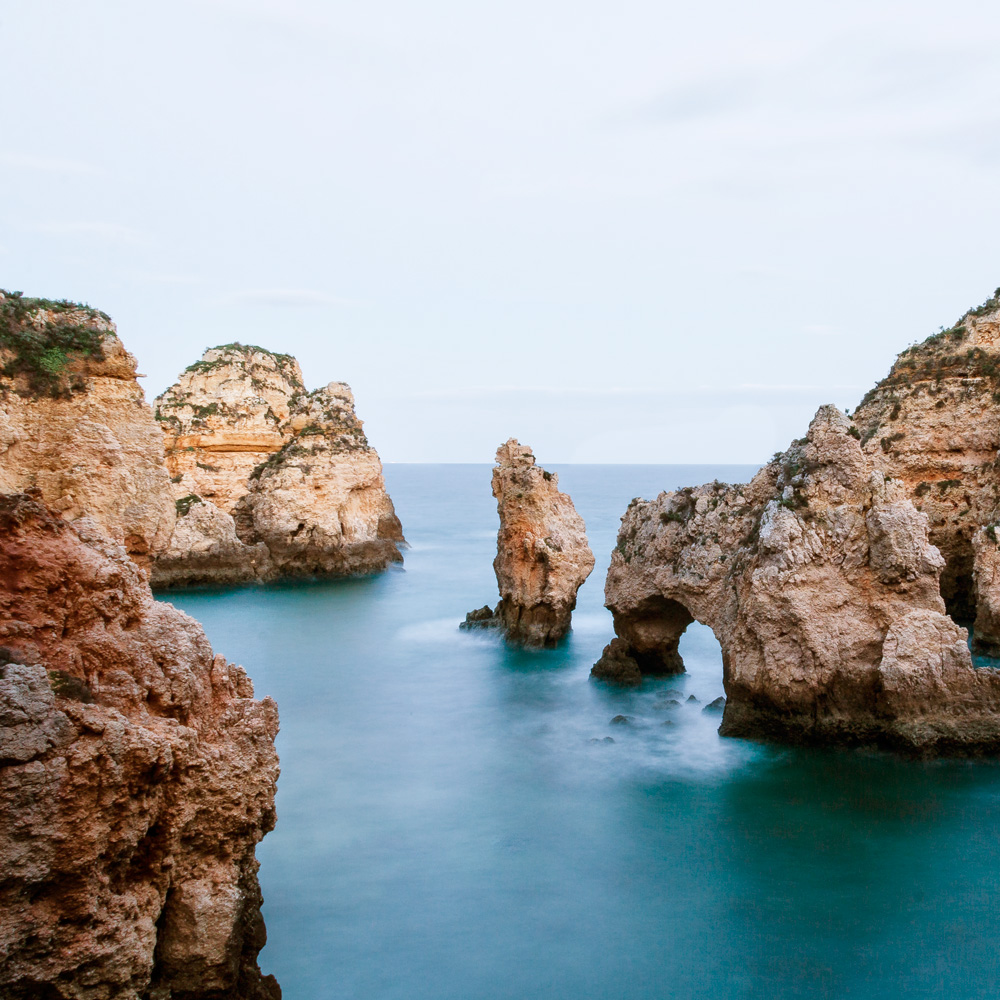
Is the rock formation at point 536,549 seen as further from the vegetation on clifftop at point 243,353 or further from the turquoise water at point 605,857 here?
the vegetation on clifftop at point 243,353

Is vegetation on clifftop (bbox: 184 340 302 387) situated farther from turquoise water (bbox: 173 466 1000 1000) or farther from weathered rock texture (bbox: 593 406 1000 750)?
weathered rock texture (bbox: 593 406 1000 750)

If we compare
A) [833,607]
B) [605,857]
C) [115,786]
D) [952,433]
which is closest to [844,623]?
[833,607]

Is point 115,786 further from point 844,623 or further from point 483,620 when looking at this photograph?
point 483,620

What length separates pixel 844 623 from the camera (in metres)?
13.0

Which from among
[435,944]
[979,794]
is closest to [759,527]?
[979,794]

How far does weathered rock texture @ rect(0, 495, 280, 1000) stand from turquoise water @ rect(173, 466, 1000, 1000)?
10.3 ft

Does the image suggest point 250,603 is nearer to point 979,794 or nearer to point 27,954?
point 979,794

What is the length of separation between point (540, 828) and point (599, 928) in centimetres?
266

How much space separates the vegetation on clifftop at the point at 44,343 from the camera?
7504 millimetres

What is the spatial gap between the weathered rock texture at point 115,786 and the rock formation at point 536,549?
14.4 metres

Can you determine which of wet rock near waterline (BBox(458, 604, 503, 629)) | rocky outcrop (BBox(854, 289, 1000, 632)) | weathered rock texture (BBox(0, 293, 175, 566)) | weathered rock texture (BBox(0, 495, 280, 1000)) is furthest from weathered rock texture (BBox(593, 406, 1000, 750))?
wet rock near waterline (BBox(458, 604, 503, 629))

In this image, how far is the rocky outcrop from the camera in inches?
812

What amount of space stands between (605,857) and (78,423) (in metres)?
8.58

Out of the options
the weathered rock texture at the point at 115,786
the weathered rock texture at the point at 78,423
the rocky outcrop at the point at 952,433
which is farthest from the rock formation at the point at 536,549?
the weathered rock texture at the point at 115,786
